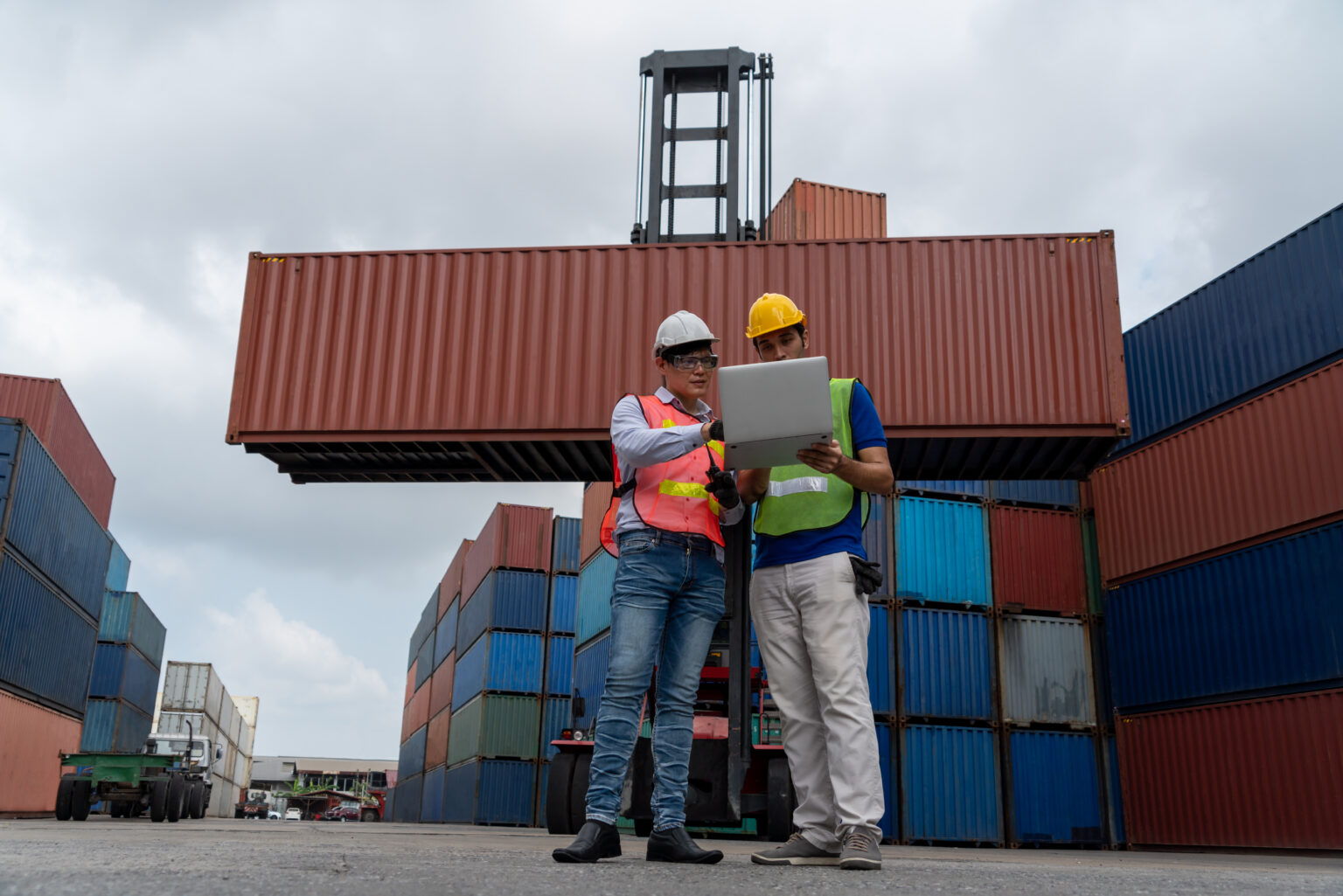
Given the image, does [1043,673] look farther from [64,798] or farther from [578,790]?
[64,798]

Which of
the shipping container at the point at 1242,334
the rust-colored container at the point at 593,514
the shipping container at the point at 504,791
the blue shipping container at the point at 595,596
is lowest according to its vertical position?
the shipping container at the point at 504,791

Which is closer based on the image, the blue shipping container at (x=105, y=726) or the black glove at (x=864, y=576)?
the black glove at (x=864, y=576)

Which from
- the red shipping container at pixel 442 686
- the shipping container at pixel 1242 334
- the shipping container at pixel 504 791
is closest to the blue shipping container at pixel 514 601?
the shipping container at pixel 504 791

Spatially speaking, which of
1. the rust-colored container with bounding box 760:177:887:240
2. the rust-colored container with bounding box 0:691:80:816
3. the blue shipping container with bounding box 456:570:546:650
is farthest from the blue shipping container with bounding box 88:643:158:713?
the rust-colored container with bounding box 760:177:887:240

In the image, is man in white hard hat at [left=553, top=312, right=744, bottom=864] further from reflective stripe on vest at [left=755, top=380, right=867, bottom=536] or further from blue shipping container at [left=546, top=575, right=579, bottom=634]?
blue shipping container at [left=546, top=575, right=579, bottom=634]

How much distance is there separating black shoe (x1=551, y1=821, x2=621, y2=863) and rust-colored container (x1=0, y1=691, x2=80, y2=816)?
15.2m

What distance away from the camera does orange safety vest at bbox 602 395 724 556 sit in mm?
3773

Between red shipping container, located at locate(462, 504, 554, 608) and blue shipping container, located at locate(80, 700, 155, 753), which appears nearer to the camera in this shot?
red shipping container, located at locate(462, 504, 554, 608)

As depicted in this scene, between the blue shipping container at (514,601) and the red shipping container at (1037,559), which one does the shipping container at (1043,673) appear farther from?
the blue shipping container at (514,601)

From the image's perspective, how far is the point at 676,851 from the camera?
345 cm

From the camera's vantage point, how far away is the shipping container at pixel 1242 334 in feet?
43.9

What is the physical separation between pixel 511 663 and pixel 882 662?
1209 cm

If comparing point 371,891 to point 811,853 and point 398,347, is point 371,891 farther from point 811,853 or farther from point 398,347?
point 398,347

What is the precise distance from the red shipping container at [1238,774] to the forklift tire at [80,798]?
52.3 feet
